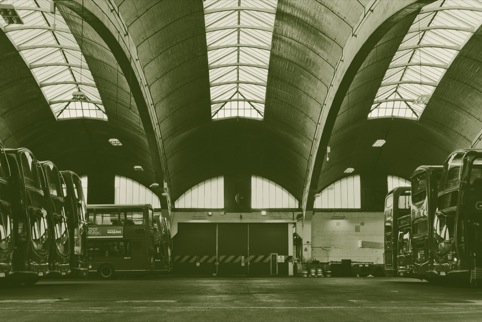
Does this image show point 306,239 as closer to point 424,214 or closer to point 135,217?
point 135,217

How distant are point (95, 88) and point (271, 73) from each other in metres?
9.76

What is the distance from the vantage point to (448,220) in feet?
60.3

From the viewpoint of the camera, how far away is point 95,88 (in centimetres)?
3909

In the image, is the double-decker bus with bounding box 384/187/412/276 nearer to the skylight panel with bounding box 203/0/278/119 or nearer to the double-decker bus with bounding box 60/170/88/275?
the skylight panel with bounding box 203/0/278/119

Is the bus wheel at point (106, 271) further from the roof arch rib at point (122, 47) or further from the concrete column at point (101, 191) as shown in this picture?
the concrete column at point (101, 191)

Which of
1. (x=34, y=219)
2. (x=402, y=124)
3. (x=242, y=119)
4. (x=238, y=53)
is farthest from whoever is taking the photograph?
(x=242, y=119)

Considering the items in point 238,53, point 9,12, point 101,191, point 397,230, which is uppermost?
point 238,53

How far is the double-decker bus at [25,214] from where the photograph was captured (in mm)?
16672

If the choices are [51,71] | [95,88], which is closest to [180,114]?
[95,88]

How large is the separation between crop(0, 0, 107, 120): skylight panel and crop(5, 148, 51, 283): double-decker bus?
9763 millimetres

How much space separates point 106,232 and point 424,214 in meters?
17.5

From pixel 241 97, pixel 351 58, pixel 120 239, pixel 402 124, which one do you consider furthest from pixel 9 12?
pixel 402 124

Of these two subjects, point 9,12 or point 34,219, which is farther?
point 9,12

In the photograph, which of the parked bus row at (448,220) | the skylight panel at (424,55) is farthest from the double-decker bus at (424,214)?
the skylight panel at (424,55)
